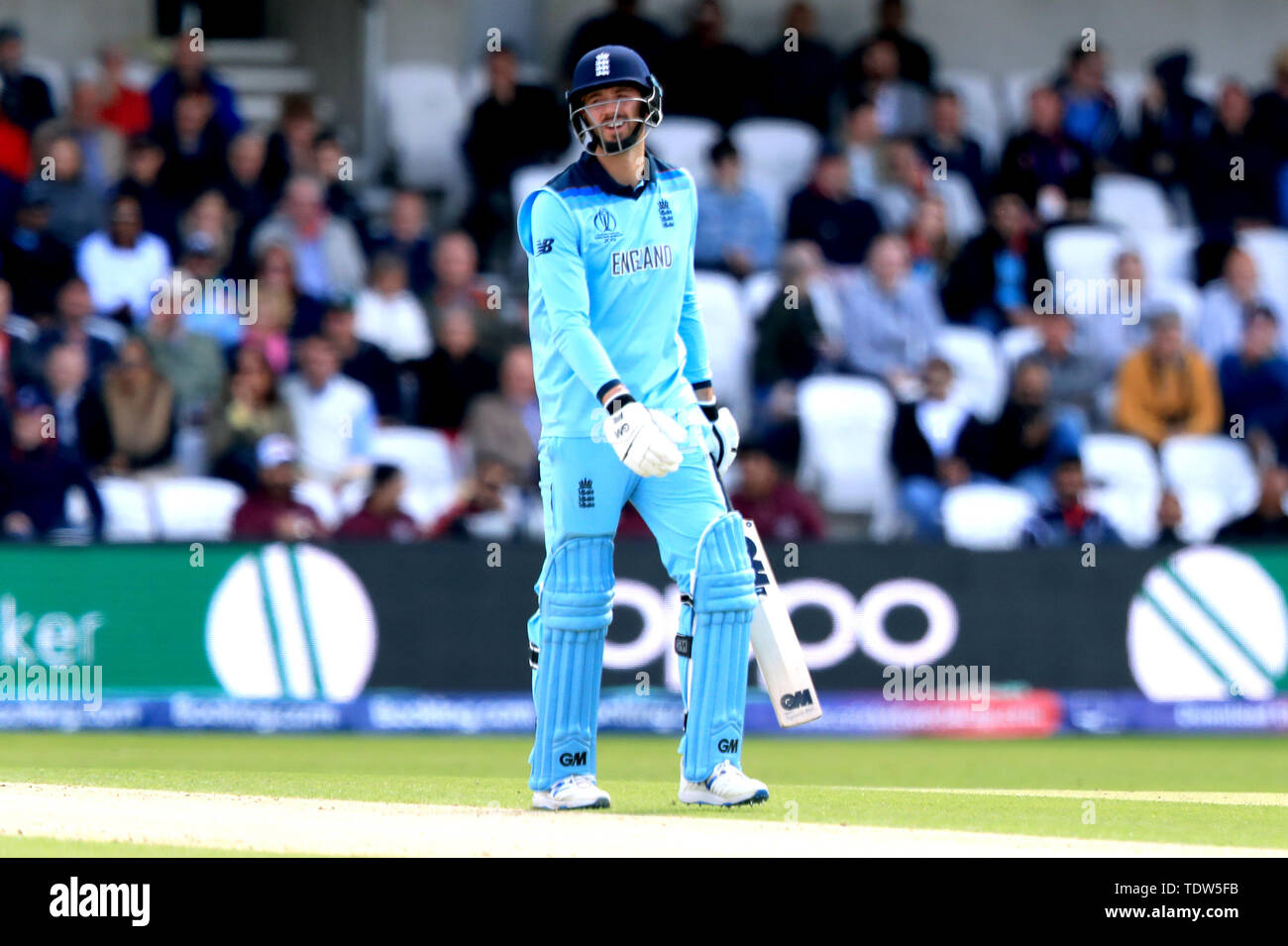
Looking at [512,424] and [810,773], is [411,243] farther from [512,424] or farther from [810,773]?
[810,773]

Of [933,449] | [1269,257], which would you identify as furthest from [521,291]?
[1269,257]

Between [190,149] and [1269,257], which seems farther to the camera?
[1269,257]

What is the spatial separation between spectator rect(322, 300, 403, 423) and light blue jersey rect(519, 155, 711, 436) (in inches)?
271

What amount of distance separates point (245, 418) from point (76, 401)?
100 centimetres

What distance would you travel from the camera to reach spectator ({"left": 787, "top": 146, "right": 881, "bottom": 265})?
1492 cm

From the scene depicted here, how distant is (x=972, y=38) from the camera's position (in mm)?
18188

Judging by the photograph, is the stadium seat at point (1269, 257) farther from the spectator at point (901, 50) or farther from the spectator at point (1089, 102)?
the spectator at point (901, 50)

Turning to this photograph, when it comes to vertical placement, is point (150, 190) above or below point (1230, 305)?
above

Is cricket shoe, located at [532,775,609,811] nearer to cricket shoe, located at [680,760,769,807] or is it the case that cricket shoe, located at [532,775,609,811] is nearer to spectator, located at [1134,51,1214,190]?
cricket shoe, located at [680,760,769,807]

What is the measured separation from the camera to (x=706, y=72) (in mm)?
16125

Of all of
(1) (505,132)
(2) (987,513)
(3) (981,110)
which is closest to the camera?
(2) (987,513)

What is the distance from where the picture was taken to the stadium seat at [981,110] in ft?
54.7

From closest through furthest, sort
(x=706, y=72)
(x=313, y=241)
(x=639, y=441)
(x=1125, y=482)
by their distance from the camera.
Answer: (x=639, y=441), (x=1125, y=482), (x=313, y=241), (x=706, y=72)

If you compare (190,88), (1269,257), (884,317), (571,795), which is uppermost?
(190,88)
